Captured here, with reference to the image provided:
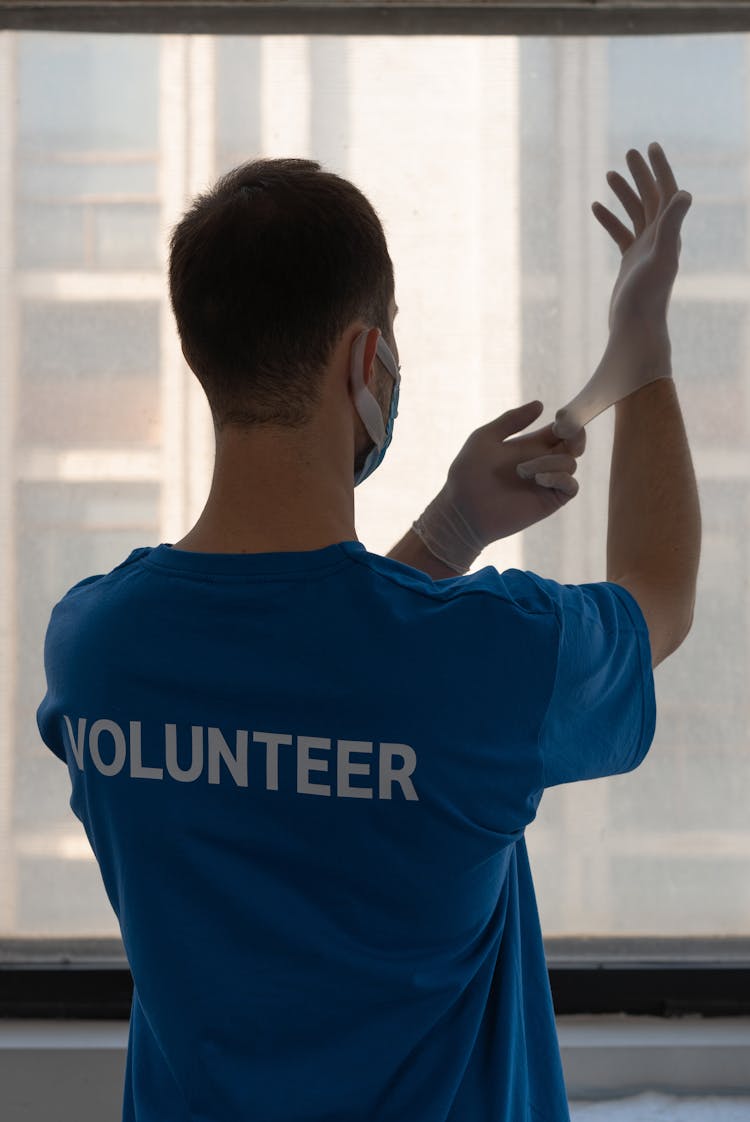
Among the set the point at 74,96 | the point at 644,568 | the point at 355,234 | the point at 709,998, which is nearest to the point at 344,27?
the point at 74,96


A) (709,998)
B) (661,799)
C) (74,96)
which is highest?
(74,96)

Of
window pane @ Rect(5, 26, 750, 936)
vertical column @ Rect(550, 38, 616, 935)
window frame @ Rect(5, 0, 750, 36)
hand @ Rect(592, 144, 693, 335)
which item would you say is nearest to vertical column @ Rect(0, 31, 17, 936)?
window pane @ Rect(5, 26, 750, 936)

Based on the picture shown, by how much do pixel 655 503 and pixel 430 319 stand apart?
0.65 m

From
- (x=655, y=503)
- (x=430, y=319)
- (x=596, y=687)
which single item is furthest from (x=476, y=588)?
(x=430, y=319)

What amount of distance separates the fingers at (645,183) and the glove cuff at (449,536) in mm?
304

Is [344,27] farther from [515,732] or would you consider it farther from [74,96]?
[515,732]

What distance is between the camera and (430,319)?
51.9 inches

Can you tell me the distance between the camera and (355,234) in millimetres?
629

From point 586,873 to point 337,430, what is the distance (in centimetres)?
89

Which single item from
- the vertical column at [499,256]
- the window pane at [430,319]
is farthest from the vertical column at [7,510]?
the vertical column at [499,256]

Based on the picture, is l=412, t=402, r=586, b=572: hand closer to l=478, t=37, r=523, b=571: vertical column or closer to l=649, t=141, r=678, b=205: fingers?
l=649, t=141, r=678, b=205: fingers

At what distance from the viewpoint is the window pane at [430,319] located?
1.31 m

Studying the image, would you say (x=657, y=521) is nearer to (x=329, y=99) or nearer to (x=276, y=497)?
(x=276, y=497)

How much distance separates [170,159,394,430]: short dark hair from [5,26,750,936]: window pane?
67 cm
